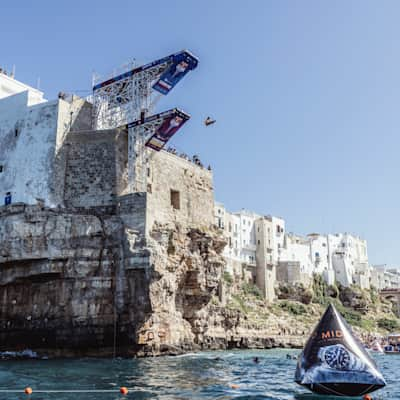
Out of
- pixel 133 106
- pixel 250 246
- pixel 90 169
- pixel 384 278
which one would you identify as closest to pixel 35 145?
pixel 90 169

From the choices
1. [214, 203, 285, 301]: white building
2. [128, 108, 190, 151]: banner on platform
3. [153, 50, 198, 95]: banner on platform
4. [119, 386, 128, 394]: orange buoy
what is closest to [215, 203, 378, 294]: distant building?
[214, 203, 285, 301]: white building

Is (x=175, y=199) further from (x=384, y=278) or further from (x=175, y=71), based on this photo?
(x=384, y=278)

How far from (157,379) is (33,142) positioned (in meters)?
19.1

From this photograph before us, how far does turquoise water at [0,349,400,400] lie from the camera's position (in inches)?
667

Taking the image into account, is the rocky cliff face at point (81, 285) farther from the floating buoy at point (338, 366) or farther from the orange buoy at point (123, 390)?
the floating buoy at point (338, 366)

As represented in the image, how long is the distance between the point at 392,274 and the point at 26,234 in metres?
101

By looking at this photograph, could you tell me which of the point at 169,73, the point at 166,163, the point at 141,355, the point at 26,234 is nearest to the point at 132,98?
the point at 169,73

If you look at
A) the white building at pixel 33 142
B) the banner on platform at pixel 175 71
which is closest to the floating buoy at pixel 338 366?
the white building at pixel 33 142

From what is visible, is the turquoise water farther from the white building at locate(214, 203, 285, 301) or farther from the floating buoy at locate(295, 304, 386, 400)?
the white building at locate(214, 203, 285, 301)

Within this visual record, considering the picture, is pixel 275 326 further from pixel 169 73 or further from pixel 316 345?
pixel 316 345

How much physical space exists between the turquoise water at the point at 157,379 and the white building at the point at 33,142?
10.5 metres

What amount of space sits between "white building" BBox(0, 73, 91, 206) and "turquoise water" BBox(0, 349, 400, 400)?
10.5 metres

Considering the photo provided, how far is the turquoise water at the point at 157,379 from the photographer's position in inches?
667

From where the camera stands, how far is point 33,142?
33.8 m
